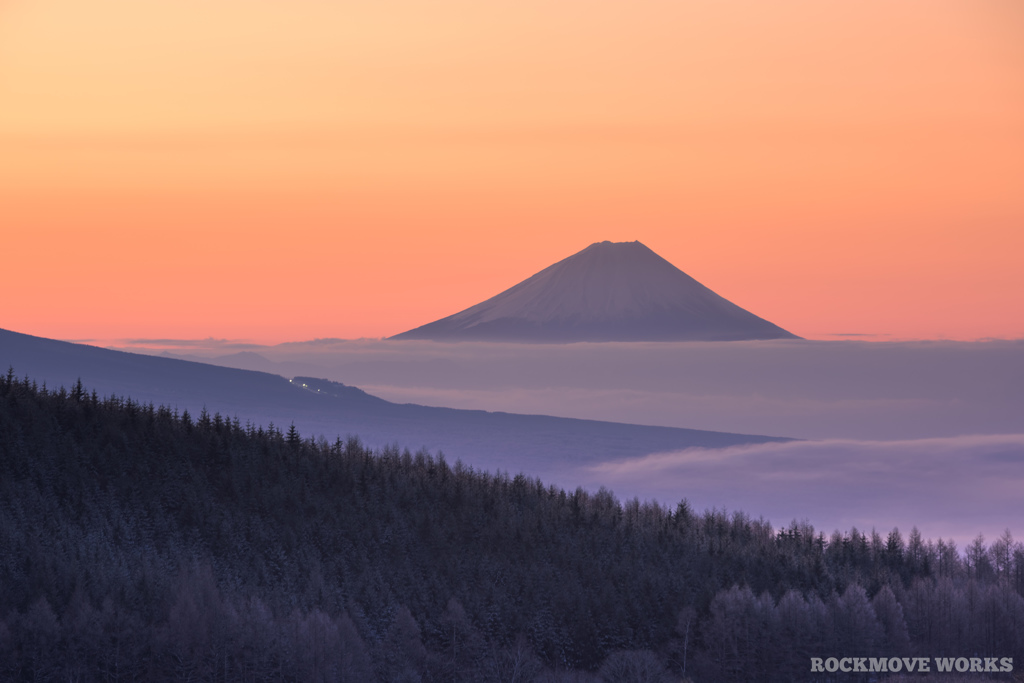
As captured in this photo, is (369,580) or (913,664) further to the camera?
(369,580)

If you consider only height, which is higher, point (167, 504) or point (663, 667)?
point (167, 504)

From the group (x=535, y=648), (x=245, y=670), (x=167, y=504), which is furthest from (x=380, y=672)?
(x=167, y=504)

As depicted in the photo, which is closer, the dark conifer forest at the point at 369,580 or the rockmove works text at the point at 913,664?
the dark conifer forest at the point at 369,580

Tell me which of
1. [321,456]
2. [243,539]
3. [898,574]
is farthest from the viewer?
[321,456]

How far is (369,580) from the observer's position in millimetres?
136625

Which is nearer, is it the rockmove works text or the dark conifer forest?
the dark conifer forest

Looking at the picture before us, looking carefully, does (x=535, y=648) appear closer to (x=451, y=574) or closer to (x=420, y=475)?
(x=451, y=574)

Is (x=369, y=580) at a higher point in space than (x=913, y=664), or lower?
higher

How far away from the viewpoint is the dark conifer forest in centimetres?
10631

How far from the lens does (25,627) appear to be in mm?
101750

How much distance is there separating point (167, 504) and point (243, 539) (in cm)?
1330

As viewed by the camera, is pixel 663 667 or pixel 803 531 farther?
pixel 803 531

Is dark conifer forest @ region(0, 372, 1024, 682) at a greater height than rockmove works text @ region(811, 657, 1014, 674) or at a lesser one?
greater

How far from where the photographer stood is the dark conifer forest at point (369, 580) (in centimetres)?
10631
